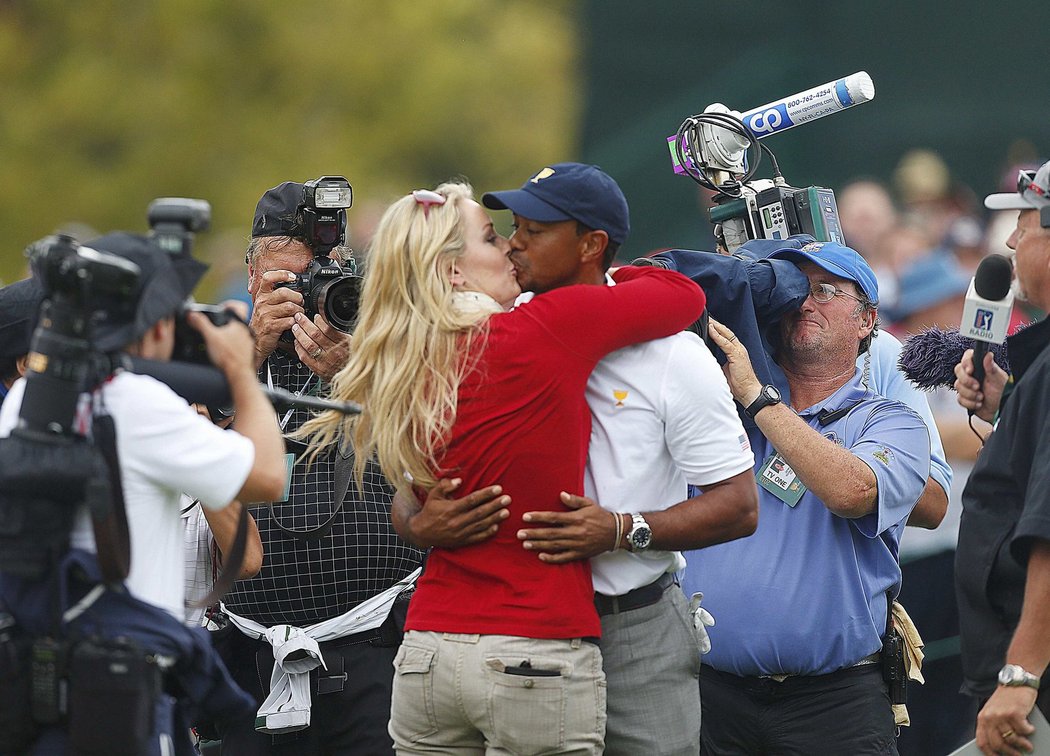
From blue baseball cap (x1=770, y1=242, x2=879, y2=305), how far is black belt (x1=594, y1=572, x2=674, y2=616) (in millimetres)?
1168

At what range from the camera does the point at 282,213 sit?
423cm

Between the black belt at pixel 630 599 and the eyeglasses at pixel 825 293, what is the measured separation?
1133 mm

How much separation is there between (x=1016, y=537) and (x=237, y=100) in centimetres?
1015

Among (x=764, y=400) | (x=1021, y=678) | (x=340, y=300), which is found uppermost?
(x=340, y=300)

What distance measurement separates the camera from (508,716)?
9.78 feet

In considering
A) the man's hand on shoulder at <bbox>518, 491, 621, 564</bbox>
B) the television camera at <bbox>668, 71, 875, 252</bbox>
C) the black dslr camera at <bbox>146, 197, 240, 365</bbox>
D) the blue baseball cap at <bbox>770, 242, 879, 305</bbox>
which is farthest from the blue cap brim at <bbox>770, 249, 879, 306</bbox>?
the black dslr camera at <bbox>146, 197, 240, 365</bbox>

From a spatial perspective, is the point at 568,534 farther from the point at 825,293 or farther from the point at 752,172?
the point at 752,172

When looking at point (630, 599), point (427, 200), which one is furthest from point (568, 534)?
point (427, 200)

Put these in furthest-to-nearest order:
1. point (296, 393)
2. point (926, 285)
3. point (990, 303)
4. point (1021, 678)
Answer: point (926, 285) → point (296, 393) → point (990, 303) → point (1021, 678)

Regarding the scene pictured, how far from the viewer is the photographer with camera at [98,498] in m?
2.70

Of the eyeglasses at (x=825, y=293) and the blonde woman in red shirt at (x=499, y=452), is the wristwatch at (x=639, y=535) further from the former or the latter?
the eyeglasses at (x=825, y=293)

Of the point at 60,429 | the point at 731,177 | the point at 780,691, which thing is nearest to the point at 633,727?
the point at 780,691

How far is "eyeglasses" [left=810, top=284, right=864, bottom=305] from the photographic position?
13.3 feet

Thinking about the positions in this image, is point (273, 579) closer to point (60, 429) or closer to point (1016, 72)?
point (60, 429)
